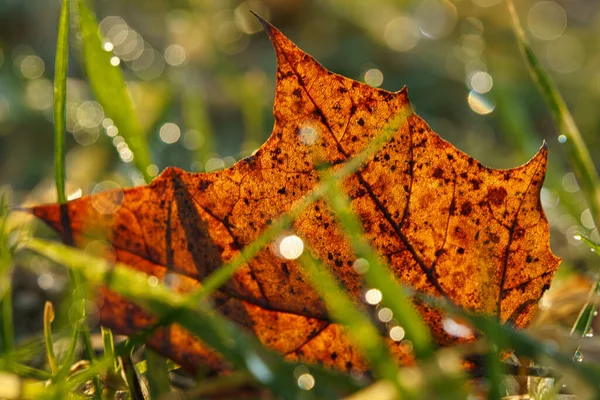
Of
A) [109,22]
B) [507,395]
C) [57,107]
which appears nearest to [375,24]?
[109,22]

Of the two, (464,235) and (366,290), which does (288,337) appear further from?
Answer: (464,235)

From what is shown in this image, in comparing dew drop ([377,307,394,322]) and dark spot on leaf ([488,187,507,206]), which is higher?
dark spot on leaf ([488,187,507,206])

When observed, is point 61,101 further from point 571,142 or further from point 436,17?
point 436,17

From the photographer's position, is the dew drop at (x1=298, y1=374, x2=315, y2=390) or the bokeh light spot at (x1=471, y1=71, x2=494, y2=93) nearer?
the dew drop at (x1=298, y1=374, x2=315, y2=390)

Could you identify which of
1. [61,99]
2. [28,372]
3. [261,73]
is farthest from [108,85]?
[261,73]

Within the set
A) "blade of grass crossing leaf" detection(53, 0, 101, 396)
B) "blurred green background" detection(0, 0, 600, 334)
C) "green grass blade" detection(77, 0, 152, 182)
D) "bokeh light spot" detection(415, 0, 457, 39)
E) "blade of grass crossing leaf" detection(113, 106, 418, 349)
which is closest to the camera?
"blade of grass crossing leaf" detection(113, 106, 418, 349)

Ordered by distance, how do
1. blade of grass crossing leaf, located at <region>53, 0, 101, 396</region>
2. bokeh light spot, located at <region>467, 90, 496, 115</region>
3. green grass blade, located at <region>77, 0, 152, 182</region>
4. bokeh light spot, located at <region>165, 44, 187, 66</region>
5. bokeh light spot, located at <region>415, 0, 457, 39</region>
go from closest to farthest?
1. blade of grass crossing leaf, located at <region>53, 0, 101, 396</region>
2. green grass blade, located at <region>77, 0, 152, 182</region>
3. bokeh light spot, located at <region>467, 90, 496, 115</region>
4. bokeh light spot, located at <region>165, 44, 187, 66</region>
5. bokeh light spot, located at <region>415, 0, 457, 39</region>

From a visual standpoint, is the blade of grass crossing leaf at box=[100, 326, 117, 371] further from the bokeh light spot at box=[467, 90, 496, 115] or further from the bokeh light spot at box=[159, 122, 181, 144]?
the bokeh light spot at box=[467, 90, 496, 115]

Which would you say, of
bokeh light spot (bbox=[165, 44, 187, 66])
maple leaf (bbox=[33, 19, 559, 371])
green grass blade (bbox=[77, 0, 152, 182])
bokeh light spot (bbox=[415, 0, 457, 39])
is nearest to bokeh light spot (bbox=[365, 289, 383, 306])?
maple leaf (bbox=[33, 19, 559, 371])
